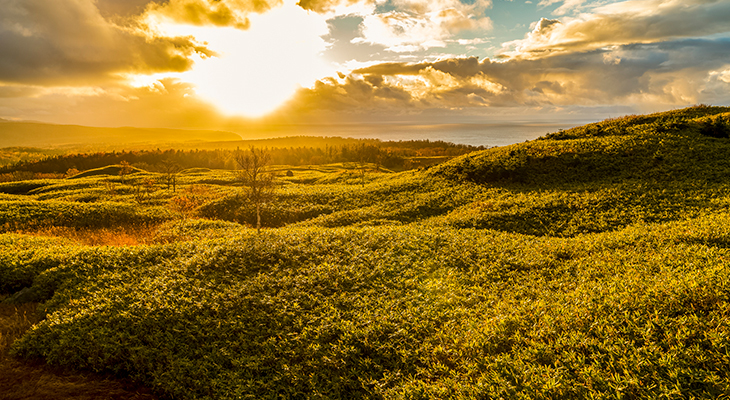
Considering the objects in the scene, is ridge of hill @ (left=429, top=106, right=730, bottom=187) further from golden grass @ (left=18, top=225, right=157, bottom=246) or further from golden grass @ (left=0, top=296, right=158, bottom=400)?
golden grass @ (left=0, top=296, right=158, bottom=400)

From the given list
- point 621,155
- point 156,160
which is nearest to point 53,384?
point 621,155

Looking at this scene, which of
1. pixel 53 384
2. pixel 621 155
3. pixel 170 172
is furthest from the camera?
pixel 170 172

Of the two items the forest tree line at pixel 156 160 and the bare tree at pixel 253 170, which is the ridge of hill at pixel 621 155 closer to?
the bare tree at pixel 253 170

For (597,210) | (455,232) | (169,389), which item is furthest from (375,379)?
(597,210)

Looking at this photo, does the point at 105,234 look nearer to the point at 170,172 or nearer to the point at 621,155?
the point at 170,172

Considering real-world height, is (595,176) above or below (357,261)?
above

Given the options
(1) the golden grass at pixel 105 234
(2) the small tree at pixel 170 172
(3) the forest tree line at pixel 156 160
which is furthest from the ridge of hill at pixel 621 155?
(3) the forest tree line at pixel 156 160

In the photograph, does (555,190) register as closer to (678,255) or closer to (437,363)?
(678,255)
